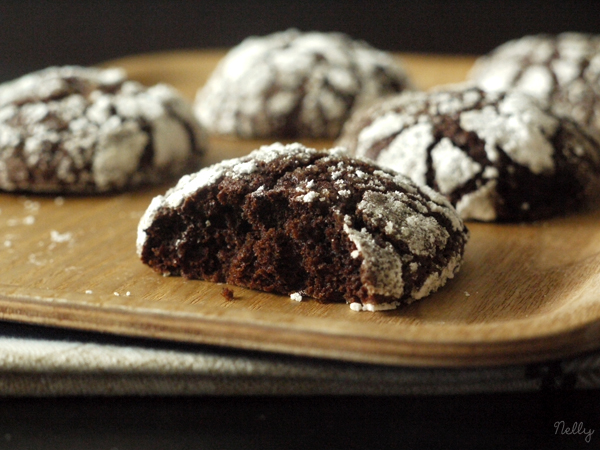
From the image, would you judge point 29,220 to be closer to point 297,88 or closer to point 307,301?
point 307,301

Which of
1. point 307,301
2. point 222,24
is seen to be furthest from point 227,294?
point 222,24

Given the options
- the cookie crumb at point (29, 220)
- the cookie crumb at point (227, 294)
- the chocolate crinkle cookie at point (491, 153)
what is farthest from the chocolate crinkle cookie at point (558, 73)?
the cookie crumb at point (29, 220)

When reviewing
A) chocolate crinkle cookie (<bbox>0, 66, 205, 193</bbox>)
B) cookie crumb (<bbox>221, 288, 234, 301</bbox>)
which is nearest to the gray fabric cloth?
cookie crumb (<bbox>221, 288, 234, 301</bbox>)

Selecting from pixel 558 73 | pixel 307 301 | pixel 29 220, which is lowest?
pixel 29 220

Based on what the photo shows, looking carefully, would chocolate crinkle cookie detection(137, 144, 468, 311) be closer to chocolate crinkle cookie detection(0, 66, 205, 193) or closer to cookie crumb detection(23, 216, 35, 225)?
cookie crumb detection(23, 216, 35, 225)

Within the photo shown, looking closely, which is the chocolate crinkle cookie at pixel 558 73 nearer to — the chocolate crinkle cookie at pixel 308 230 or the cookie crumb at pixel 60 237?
the chocolate crinkle cookie at pixel 308 230

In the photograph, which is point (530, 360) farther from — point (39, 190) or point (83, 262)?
point (39, 190)

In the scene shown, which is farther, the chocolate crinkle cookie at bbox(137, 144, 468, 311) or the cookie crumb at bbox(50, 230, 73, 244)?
the cookie crumb at bbox(50, 230, 73, 244)
